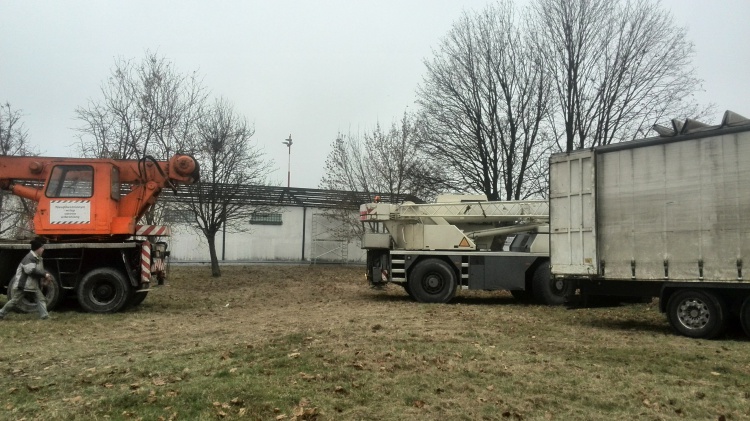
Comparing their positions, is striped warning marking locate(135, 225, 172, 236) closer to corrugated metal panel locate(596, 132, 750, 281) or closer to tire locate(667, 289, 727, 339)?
corrugated metal panel locate(596, 132, 750, 281)

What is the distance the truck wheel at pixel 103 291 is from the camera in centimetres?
A: 1458

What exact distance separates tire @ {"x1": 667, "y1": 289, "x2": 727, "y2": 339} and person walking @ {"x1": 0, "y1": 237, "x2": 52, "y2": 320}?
39.2ft

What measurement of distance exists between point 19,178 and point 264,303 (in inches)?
261

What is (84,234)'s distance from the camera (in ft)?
48.2

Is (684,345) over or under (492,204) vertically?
under

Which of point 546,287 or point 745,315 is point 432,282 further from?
point 745,315

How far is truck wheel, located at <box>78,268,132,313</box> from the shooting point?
1458 cm

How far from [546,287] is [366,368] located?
10.6 meters

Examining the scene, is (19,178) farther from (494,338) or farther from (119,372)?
(494,338)

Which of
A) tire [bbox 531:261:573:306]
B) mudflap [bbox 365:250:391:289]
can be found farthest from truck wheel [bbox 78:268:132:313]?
tire [bbox 531:261:573:306]

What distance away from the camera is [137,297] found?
16078 millimetres

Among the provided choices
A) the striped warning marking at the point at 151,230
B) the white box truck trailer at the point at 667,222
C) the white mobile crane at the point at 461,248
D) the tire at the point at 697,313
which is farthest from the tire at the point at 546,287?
the striped warning marking at the point at 151,230

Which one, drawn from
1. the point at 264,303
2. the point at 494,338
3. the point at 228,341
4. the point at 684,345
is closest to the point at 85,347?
the point at 228,341

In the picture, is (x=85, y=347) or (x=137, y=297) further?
(x=137, y=297)
